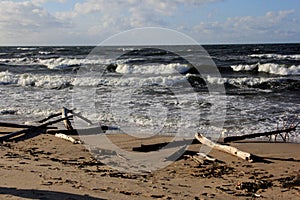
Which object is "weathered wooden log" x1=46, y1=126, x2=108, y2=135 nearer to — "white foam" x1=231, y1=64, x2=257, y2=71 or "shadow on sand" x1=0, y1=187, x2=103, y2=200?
"shadow on sand" x1=0, y1=187, x2=103, y2=200

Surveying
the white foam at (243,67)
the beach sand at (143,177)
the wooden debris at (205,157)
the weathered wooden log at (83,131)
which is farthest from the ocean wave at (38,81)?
the wooden debris at (205,157)

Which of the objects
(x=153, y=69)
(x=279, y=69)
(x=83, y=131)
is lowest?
(x=83, y=131)

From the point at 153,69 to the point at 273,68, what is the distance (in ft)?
29.9

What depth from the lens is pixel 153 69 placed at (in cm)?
2952

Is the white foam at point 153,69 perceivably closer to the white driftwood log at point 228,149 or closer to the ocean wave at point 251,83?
the ocean wave at point 251,83

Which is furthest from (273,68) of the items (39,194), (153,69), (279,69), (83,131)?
(39,194)

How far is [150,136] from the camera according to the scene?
9.11 meters

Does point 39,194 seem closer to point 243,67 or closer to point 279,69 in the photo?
point 279,69

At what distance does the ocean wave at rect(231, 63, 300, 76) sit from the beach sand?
69.2 feet

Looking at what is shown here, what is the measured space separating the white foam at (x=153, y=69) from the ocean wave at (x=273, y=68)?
14.4 feet

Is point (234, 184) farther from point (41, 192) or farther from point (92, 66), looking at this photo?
point (92, 66)

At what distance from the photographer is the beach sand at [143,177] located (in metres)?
4.62

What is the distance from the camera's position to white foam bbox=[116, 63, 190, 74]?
28928mm

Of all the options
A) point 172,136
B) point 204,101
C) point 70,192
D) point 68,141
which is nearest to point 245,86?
point 204,101
